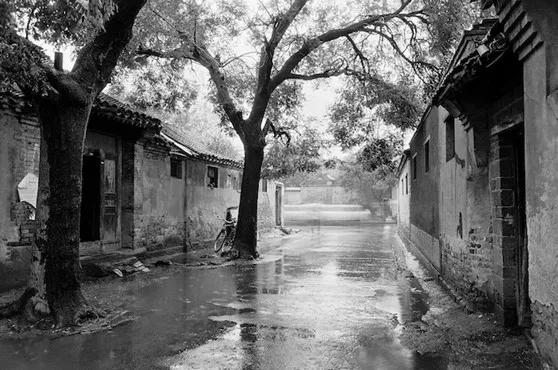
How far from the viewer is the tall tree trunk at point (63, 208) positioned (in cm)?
586

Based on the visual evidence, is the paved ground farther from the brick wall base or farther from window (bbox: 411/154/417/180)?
window (bbox: 411/154/417/180)

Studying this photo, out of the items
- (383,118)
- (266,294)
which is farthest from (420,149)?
(266,294)

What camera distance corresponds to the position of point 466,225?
678 centimetres

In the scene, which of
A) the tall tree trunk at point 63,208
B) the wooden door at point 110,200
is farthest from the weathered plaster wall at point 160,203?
the tall tree trunk at point 63,208

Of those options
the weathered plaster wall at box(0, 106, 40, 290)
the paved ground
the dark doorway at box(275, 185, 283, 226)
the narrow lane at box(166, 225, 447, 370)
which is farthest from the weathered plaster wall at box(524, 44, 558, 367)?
A: the dark doorway at box(275, 185, 283, 226)

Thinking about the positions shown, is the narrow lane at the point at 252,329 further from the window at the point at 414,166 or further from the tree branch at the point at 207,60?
the window at the point at 414,166

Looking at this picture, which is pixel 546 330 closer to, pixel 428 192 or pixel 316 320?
pixel 316 320

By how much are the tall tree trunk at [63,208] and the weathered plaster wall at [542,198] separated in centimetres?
519

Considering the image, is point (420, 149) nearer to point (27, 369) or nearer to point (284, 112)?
point (284, 112)

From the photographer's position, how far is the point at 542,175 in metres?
3.88

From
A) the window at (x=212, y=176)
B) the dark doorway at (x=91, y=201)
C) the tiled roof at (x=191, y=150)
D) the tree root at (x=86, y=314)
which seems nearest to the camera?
the tree root at (x=86, y=314)

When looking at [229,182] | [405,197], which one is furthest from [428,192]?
[229,182]

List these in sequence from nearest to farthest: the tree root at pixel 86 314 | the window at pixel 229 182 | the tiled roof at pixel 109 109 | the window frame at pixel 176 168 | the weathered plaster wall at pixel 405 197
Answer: the tree root at pixel 86 314 → the tiled roof at pixel 109 109 → the window frame at pixel 176 168 → the weathered plaster wall at pixel 405 197 → the window at pixel 229 182

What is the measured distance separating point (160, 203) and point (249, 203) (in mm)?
2548
